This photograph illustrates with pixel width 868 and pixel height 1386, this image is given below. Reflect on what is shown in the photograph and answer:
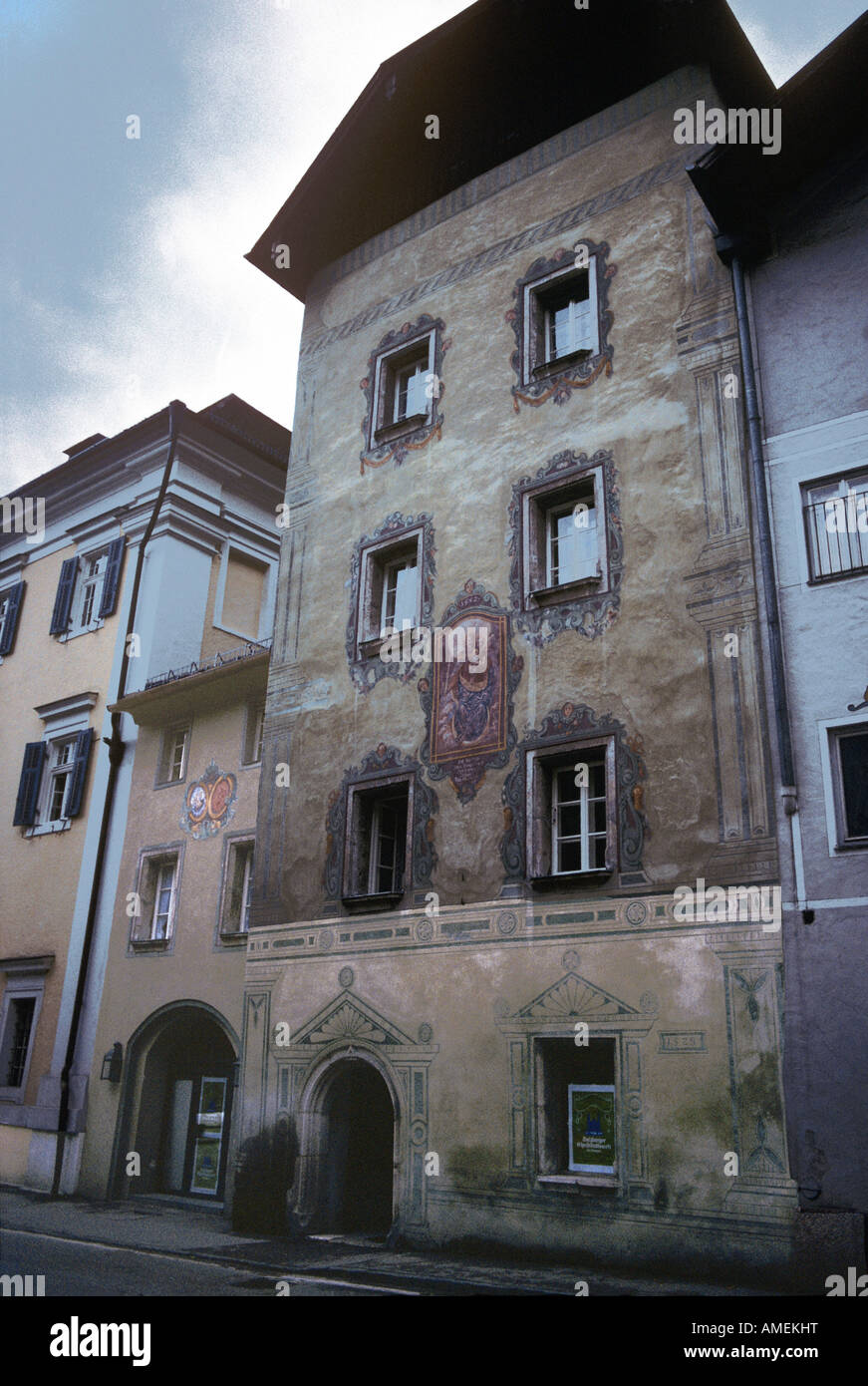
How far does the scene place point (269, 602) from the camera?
24141 millimetres

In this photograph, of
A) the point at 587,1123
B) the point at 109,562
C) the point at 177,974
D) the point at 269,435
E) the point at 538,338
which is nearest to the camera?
the point at 587,1123

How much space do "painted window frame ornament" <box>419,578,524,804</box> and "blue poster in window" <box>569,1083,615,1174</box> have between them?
141 inches

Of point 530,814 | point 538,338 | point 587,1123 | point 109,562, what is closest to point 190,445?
point 109,562

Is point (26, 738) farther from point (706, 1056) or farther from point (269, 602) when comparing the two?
point (706, 1056)

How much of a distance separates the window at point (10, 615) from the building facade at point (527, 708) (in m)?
10.0

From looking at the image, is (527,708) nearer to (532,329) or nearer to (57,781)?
(532,329)

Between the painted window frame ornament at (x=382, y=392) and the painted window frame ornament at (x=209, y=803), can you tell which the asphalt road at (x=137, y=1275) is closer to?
the painted window frame ornament at (x=209, y=803)

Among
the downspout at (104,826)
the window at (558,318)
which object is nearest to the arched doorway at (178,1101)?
the downspout at (104,826)

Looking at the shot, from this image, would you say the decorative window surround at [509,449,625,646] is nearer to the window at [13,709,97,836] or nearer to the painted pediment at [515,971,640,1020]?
the painted pediment at [515,971,640,1020]

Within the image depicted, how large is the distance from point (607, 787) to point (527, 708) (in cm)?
157

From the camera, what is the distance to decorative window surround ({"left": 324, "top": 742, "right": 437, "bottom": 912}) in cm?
1380

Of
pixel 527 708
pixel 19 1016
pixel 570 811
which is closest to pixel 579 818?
pixel 570 811

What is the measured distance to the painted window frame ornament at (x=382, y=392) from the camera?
1645cm
